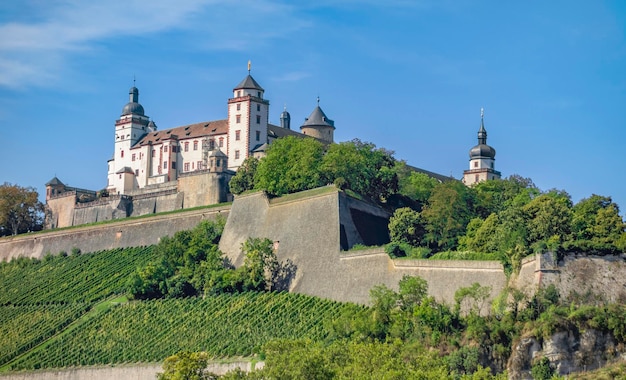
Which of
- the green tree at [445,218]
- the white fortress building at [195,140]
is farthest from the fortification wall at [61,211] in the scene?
the green tree at [445,218]

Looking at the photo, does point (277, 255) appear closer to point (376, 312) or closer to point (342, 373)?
point (376, 312)

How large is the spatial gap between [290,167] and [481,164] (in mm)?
30465

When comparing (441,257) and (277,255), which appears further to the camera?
(277,255)

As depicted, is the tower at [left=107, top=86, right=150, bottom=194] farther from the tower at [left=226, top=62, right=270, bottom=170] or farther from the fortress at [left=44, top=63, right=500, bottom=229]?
the tower at [left=226, top=62, right=270, bottom=170]

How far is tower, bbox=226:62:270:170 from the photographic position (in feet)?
317

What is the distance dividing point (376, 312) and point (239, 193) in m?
26.9

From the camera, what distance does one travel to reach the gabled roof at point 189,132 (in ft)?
329

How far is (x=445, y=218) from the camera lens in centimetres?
7544

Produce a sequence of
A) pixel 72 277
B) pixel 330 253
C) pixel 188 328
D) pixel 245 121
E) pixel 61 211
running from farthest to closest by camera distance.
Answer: pixel 61 211
pixel 245 121
pixel 72 277
pixel 330 253
pixel 188 328

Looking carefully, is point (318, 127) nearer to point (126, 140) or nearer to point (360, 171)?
point (126, 140)

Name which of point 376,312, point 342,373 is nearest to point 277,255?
point 376,312

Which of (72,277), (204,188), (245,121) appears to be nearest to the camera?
(72,277)

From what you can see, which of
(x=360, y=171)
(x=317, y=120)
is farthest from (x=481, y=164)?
(x=360, y=171)

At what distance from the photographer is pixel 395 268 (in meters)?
69.1
